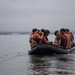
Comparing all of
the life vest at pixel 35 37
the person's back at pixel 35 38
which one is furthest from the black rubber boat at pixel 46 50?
the life vest at pixel 35 37

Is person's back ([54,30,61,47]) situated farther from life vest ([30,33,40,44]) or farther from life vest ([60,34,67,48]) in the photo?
life vest ([30,33,40,44])

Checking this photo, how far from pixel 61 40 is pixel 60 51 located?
1491mm


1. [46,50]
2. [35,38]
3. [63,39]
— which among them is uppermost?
[35,38]

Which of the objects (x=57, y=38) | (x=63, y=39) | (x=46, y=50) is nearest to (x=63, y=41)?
(x=63, y=39)

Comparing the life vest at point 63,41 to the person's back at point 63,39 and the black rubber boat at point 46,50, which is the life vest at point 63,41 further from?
the black rubber boat at point 46,50

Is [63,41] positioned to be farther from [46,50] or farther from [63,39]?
[46,50]

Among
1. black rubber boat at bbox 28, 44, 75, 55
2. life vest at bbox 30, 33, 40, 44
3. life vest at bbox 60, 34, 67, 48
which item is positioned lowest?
black rubber boat at bbox 28, 44, 75, 55

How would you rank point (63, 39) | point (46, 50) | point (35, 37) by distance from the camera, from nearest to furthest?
point (46, 50) < point (35, 37) < point (63, 39)

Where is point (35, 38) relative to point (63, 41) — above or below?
above

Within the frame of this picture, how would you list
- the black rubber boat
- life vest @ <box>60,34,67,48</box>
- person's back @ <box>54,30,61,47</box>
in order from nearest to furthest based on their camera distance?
the black rubber boat, person's back @ <box>54,30,61,47</box>, life vest @ <box>60,34,67,48</box>

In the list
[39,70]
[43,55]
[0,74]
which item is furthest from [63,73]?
[43,55]

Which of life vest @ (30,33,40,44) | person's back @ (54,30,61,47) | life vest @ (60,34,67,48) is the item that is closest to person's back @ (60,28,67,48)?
life vest @ (60,34,67,48)

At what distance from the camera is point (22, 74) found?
1367 centimetres

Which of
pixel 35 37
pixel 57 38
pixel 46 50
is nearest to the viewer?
pixel 46 50
